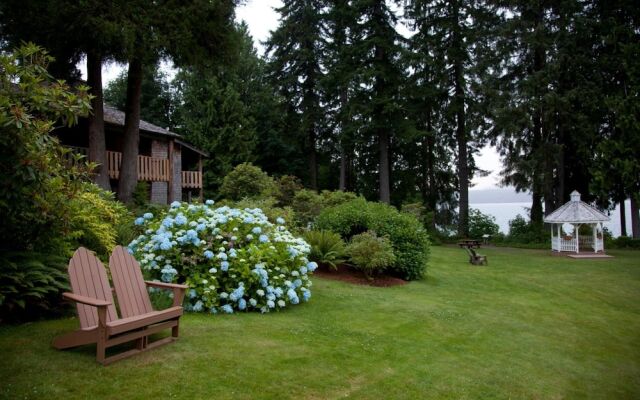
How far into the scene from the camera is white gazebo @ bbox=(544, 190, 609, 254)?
19.1 metres

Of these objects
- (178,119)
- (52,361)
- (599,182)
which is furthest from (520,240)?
(178,119)

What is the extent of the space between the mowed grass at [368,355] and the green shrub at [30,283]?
30 centimetres

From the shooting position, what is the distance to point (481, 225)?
25250 mm

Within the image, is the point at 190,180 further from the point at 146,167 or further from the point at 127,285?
the point at 127,285

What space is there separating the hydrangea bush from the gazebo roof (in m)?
16.2

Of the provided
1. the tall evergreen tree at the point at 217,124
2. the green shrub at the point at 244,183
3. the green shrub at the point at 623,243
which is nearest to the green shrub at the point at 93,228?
the green shrub at the point at 244,183

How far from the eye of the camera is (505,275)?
43.1ft

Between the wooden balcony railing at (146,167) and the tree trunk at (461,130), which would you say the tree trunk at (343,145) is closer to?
the tree trunk at (461,130)

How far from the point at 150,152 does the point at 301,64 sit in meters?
13.4

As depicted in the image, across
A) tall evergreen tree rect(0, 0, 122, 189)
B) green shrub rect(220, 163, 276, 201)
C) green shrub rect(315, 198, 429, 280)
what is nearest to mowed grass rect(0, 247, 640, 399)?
green shrub rect(315, 198, 429, 280)

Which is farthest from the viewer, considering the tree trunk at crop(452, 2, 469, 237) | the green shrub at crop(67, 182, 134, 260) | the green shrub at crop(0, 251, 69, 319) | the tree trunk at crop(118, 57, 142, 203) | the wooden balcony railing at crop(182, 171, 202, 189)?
the tree trunk at crop(452, 2, 469, 237)

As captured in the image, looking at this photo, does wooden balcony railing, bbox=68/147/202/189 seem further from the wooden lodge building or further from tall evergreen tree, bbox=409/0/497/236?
tall evergreen tree, bbox=409/0/497/236

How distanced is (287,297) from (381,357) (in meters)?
2.25

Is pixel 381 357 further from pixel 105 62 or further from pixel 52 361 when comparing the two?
pixel 105 62
